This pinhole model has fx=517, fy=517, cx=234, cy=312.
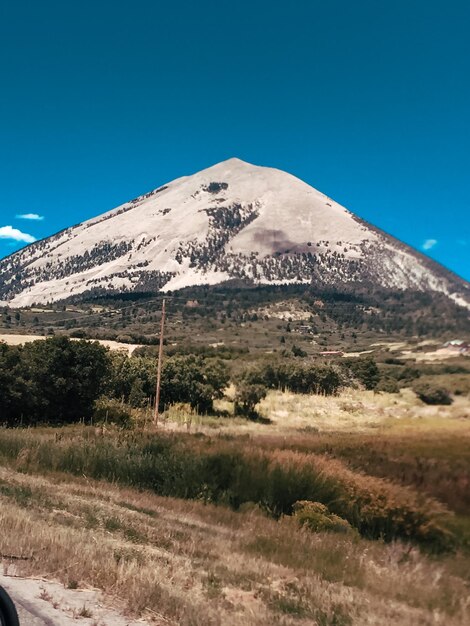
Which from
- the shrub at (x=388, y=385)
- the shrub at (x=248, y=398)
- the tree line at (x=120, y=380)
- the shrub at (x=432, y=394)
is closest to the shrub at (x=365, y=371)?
the tree line at (x=120, y=380)

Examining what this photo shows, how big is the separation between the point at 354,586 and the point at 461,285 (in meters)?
15.5

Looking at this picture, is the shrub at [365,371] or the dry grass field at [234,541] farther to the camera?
the shrub at [365,371]

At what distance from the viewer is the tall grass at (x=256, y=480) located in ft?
48.6

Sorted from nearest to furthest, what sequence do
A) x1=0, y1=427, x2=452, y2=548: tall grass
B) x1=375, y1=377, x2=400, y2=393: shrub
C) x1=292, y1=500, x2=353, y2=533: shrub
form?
x1=292, y1=500, x2=353, y2=533: shrub
x1=0, y1=427, x2=452, y2=548: tall grass
x1=375, y1=377, x2=400, y2=393: shrub

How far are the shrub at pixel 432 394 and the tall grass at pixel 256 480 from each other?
17.6 feet

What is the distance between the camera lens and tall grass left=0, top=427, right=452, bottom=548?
583 inches

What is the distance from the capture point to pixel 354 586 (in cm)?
829

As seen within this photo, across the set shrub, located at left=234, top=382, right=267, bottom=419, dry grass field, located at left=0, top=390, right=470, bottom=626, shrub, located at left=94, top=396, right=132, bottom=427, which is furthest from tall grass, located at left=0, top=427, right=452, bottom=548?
shrub, located at left=234, top=382, right=267, bottom=419

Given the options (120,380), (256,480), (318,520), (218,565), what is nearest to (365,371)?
(256,480)

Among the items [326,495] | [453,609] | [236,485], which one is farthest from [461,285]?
[453,609]

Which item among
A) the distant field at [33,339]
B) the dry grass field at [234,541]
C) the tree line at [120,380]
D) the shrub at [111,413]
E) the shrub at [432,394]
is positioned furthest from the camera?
the distant field at [33,339]

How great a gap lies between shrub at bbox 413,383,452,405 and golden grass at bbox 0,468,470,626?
9.87 metres

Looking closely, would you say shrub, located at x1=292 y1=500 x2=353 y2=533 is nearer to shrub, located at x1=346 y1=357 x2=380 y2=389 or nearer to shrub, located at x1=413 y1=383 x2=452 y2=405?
shrub, located at x1=413 y1=383 x2=452 y2=405

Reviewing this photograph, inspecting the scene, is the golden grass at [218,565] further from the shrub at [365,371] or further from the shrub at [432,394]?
the shrub at [365,371]
